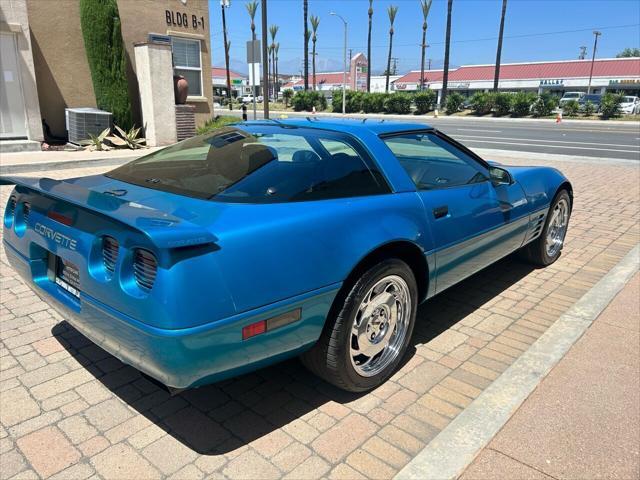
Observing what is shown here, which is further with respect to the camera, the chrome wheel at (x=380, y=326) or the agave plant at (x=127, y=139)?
the agave plant at (x=127, y=139)

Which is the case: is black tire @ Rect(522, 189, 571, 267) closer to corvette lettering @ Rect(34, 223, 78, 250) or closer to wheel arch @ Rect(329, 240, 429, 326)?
wheel arch @ Rect(329, 240, 429, 326)

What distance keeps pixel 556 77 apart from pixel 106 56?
197 feet

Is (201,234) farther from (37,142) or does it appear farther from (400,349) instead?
(37,142)

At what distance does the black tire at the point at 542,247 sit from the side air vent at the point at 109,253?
161 inches

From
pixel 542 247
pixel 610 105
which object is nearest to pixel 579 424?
pixel 542 247

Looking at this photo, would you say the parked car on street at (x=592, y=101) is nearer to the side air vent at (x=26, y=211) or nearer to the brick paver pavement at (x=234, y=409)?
the brick paver pavement at (x=234, y=409)

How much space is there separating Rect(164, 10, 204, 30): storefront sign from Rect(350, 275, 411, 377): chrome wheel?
1285 cm

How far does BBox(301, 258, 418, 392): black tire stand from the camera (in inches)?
103

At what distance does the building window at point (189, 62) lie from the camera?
46.2 ft

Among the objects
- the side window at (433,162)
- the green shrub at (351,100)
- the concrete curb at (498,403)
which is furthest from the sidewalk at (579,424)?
the green shrub at (351,100)

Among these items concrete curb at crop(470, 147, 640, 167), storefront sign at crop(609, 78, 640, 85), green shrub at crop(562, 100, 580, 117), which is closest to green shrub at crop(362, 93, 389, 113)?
green shrub at crop(562, 100, 580, 117)

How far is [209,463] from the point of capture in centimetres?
236

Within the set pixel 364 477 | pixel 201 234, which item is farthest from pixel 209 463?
pixel 201 234

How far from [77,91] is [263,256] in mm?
12049
